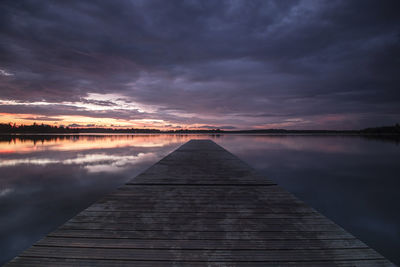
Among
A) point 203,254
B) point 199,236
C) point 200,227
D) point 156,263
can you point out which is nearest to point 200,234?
point 199,236

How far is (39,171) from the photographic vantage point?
1136 centimetres

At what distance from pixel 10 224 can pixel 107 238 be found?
16.7 ft

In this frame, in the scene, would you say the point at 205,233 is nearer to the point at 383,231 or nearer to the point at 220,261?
the point at 220,261

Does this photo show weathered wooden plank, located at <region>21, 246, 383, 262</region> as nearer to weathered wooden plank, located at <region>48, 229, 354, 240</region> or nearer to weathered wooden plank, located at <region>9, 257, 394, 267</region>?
weathered wooden plank, located at <region>9, 257, 394, 267</region>

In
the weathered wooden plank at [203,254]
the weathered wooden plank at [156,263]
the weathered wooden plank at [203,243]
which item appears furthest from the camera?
the weathered wooden plank at [203,243]

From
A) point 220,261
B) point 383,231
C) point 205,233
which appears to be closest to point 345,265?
point 220,261

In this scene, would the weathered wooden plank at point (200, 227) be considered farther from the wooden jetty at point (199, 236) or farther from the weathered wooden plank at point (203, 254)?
the weathered wooden plank at point (203, 254)

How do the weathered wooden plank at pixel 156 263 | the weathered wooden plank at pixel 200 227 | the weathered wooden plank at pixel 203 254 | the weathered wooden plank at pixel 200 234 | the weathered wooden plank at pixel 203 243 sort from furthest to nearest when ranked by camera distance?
the weathered wooden plank at pixel 200 227, the weathered wooden plank at pixel 200 234, the weathered wooden plank at pixel 203 243, the weathered wooden plank at pixel 203 254, the weathered wooden plank at pixel 156 263

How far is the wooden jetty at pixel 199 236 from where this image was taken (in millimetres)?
2236

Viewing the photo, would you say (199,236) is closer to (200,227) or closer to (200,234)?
(200,234)

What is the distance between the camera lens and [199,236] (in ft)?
8.86

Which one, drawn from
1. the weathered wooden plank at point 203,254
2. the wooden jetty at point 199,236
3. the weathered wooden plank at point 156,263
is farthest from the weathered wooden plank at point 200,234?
the weathered wooden plank at point 156,263

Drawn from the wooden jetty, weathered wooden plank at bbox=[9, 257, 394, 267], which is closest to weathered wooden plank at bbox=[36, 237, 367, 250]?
the wooden jetty

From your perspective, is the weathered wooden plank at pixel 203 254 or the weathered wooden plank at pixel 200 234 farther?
the weathered wooden plank at pixel 200 234
